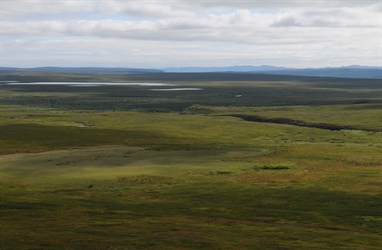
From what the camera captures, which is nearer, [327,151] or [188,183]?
[188,183]

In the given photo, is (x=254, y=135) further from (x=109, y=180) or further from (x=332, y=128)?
(x=109, y=180)

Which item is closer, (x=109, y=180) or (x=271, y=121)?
(x=109, y=180)

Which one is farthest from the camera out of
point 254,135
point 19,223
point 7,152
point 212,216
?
point 254,135

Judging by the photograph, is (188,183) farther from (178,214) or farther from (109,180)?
(178,214)

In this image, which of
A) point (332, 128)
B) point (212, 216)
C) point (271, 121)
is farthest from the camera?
point (271, 121)

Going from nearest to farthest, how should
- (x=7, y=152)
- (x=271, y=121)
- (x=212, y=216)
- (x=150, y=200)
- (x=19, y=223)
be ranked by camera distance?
(x=19, y=223) → (x=212, y=216) → (x=150, y=200) → (x=7, y=152) → (x=271, y=121)

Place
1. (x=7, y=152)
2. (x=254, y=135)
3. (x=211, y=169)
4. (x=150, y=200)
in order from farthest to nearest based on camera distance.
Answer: (x=254, y=135) → (x=7, y=152) → (x=211, y=169) → (x=150, y=200)

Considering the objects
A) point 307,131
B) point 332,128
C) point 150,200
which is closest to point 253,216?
point 150,200

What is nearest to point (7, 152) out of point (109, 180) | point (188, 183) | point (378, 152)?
point (109, 180)
